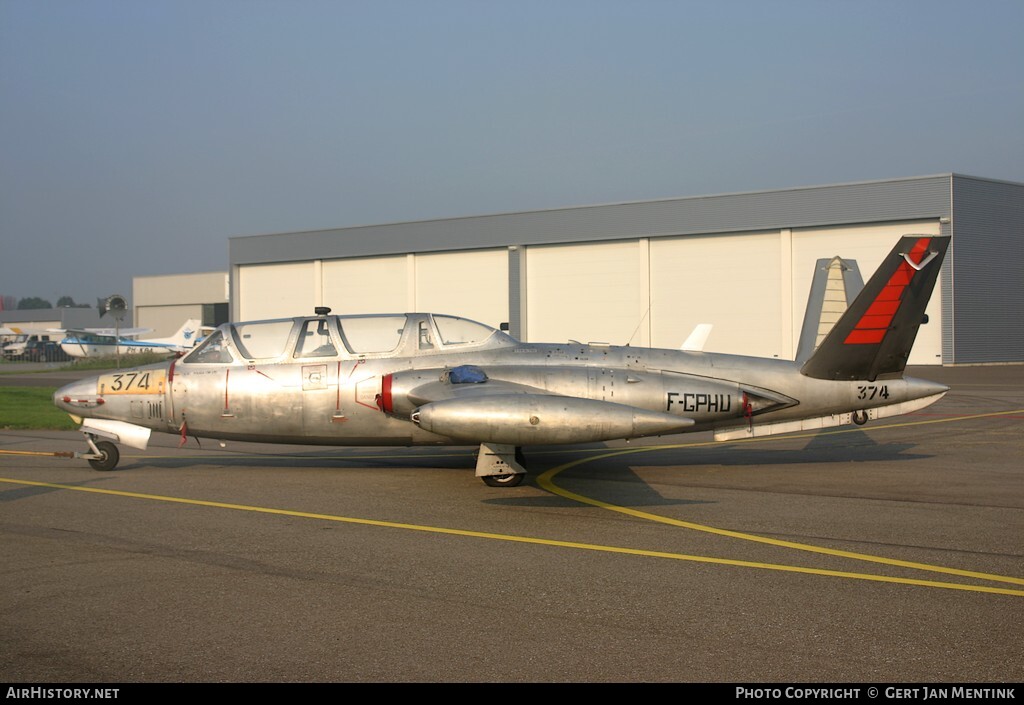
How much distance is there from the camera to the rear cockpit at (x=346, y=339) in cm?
1295

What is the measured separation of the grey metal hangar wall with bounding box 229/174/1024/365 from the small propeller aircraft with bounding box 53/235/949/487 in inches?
1284

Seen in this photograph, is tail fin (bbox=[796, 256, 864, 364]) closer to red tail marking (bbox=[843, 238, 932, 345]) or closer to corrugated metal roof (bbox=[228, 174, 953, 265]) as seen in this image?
red tail marking (bbox=[843, 238, 932, 345])

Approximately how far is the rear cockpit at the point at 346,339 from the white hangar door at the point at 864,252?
33.4m

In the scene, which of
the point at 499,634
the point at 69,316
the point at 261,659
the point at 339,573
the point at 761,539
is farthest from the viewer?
the point at 69,316

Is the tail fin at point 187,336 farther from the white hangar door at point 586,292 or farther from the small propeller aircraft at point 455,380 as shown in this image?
the small propeller aircraft at point 455,380

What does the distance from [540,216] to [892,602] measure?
46.5m

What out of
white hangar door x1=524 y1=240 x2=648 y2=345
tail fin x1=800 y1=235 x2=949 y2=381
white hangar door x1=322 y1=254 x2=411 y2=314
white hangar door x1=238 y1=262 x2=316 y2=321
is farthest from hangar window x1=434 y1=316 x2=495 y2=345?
white hangar door x1=238 y1=262 x2=316 y2=321

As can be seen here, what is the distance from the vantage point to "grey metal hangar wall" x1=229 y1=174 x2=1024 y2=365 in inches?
1705

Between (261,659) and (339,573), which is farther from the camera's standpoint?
(339,573)

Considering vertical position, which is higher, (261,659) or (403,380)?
(403,380)

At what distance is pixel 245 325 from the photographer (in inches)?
530

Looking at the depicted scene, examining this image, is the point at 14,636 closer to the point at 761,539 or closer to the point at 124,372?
the point at 761,539

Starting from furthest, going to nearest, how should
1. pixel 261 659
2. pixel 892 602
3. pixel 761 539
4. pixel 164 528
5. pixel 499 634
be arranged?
pixel 164 528, pixel 761 539, pixel 892 602, pixel 499 634, pixel 261 659

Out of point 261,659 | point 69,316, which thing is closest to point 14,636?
point 261,659
